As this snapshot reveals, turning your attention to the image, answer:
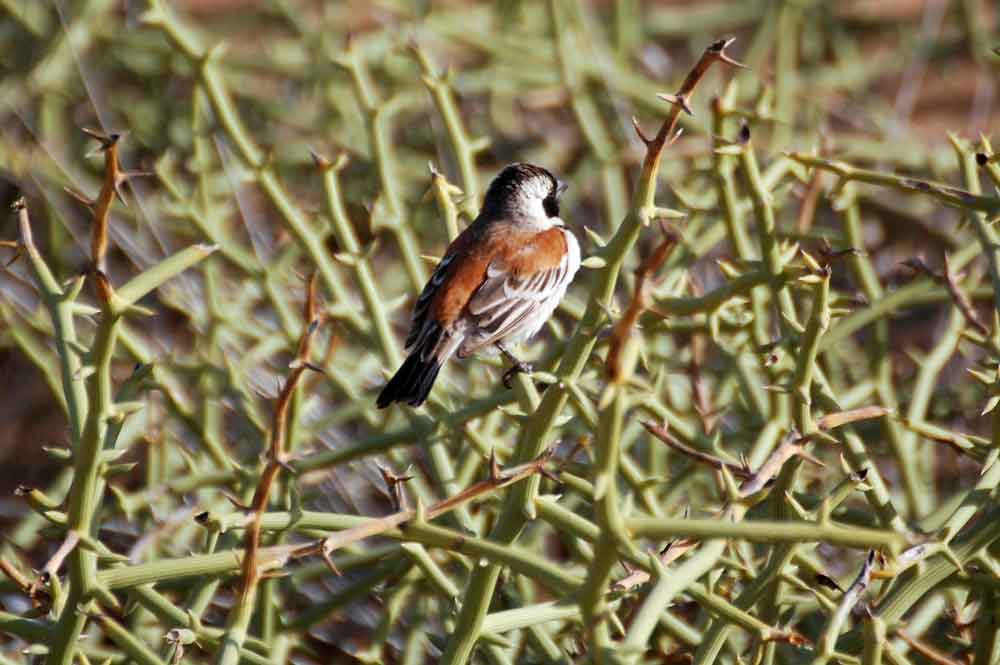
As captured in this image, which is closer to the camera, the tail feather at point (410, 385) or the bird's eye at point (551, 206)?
the tail feather at point (410, 385)

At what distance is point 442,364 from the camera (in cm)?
383

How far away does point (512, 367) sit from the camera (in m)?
3.90

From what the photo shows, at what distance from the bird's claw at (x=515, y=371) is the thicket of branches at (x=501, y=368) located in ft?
0.28

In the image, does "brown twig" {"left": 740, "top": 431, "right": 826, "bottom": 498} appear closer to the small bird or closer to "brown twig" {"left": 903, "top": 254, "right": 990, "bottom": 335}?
"brown twig" {"left": 903, "top": 254, "right": 990, "bottom": 335}

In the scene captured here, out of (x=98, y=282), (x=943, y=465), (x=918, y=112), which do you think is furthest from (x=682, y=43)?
(x=98, y=282)

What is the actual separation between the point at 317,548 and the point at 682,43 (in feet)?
20.3

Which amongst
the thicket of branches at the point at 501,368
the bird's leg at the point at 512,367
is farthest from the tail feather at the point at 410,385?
the bird's leg at the point at 512,367

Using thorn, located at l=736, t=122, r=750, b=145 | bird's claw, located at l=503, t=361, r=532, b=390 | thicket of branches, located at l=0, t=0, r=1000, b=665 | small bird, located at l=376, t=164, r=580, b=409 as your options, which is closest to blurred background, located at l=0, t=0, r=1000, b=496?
thicket of branches, located at l=0, t=0, r=1000, b=665

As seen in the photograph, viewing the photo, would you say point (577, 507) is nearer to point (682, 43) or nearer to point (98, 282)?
A: point (98, 282)

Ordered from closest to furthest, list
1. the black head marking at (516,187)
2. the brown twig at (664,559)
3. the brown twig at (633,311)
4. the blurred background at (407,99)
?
the brown twig at (633,311), the brown twig at (664,559), the black head marking at (516,187), the blurred background at (407,99)

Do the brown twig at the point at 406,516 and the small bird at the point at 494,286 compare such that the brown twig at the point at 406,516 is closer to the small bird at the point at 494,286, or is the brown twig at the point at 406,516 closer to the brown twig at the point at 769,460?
the brown twig at the point at 769,460

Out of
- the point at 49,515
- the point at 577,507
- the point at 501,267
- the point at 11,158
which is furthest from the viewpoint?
the point at 11,158

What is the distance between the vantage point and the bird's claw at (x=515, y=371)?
3.46 meters

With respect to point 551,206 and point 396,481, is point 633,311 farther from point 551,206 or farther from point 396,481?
point 551,206
